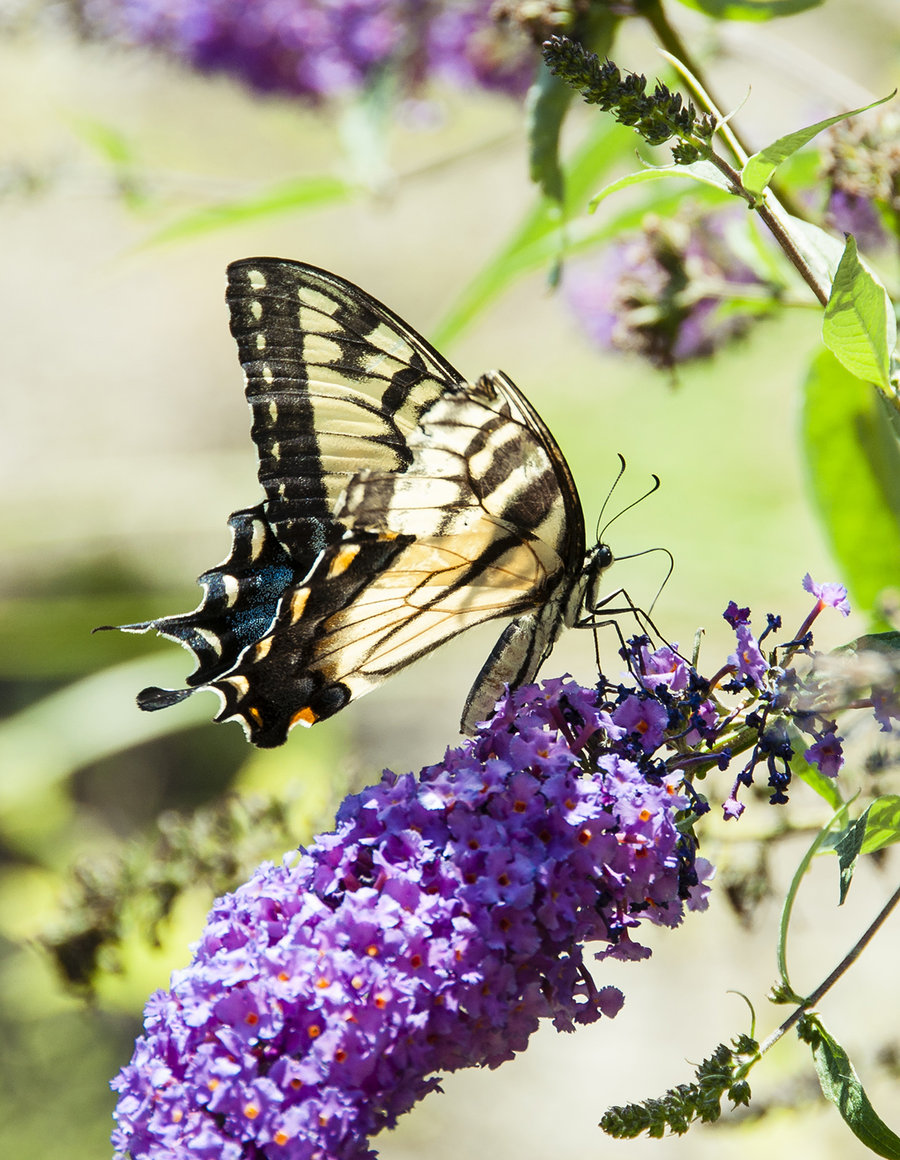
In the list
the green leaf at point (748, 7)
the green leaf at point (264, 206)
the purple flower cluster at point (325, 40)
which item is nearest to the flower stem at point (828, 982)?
the green leaf at point (748, 7)

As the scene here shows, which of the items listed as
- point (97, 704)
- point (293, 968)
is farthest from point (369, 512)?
point (97, 704)

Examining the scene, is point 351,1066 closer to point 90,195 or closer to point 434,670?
point 90,195

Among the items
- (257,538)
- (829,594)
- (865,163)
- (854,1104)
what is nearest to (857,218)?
(865,163)

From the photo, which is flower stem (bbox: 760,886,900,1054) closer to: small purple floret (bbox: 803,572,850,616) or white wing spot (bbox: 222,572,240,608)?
small purple floret (bbox: 803,572,850,616)

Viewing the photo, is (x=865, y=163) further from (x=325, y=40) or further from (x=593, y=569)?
(x=325, y=40)

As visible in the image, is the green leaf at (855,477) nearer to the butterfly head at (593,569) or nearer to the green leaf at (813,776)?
the butterfly head at (593,569)

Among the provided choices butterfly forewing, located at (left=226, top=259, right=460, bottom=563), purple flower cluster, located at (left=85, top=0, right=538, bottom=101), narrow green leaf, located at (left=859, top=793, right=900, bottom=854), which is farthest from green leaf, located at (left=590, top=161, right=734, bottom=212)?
purple flower cluster, located at (left=85, top=0, right=538, bottom=101)
